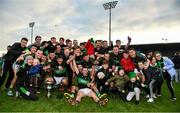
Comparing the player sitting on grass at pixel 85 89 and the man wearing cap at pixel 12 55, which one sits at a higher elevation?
the man wearing cap at pixel 12 55

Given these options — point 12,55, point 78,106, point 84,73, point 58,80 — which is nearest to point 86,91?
point 78,106

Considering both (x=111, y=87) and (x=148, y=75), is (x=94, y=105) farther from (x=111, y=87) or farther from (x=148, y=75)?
(x=148, y=75)

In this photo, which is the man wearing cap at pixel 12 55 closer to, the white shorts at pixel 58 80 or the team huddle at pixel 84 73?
the team huddle at pixel 84 73

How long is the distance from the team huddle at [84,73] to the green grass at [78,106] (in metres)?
0.28

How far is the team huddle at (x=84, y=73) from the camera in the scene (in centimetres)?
1304

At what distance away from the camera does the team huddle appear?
42.8ft

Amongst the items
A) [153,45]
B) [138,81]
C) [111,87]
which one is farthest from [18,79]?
[153,45]

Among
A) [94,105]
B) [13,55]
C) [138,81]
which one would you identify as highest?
[13,55]

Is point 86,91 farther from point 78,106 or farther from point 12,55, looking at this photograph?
point 12,55

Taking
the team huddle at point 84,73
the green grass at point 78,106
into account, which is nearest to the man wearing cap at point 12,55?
the team huddle at point 84,73

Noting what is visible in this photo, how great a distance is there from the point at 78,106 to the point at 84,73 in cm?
162

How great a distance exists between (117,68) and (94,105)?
2283 mm

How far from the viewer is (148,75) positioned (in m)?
13.5

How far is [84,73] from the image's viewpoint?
1328 cm
